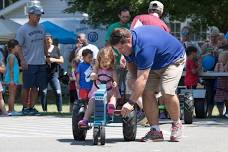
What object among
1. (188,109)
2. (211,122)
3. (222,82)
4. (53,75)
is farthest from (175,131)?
(53,75)

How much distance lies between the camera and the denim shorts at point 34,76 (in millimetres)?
16562

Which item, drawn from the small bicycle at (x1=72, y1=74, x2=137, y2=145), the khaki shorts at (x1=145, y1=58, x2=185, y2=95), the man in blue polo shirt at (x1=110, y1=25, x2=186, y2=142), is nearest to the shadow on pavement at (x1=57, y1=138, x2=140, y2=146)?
the small bicycle at (x1=72, y1=74, x2=137, y2=145)

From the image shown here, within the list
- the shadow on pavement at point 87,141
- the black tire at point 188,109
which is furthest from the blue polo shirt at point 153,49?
the black tire at point 188,109

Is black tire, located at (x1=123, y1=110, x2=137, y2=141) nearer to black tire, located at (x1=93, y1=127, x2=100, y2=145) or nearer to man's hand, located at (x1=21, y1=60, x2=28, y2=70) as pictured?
black tire, located at (x1=93, y1=127, x2=100, y2=145)

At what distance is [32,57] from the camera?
16531mm

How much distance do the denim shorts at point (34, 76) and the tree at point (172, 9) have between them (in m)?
6.88

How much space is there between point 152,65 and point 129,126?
0.95 meters

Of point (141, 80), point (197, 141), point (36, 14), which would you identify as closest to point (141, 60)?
point (141, 80)

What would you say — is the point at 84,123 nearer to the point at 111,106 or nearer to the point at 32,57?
the point at 111,106

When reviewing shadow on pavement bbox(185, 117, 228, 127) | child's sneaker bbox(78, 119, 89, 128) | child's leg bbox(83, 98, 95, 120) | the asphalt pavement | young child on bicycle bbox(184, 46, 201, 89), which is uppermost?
young child on bicycle bbox(184, 46, 201, 89)

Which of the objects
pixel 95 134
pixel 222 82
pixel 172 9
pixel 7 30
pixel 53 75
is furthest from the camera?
pixel 7 30

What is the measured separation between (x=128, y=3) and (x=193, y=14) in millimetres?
2345

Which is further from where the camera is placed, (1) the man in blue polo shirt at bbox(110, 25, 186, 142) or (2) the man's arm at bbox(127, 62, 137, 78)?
(2) the man's arm at bbox(127, 62, 137, 78)

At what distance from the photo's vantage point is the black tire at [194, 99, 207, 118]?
15.6 meters
